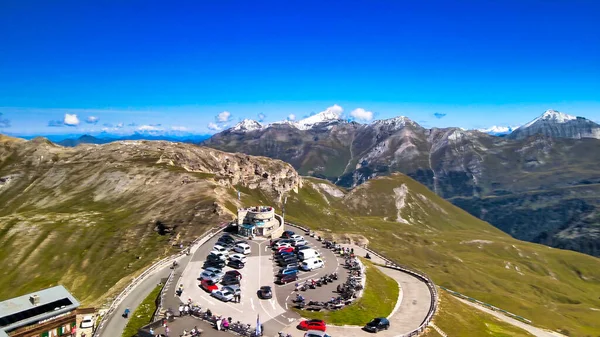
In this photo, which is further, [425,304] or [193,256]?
[193,256]

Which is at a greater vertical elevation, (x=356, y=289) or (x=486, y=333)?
(x=356, y=289)

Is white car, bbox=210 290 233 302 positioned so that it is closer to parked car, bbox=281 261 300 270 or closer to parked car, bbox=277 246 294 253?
parked car, bbox=281 261 300 270

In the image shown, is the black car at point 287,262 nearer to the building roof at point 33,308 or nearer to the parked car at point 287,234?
the parked car at point 287,234

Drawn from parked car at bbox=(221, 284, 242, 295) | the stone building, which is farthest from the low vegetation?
the stone building

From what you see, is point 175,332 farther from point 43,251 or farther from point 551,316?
point 551,316

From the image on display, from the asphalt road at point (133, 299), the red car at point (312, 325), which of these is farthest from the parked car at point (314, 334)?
the asphalt road at point (133, 299)

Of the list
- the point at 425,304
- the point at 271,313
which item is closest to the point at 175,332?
the point at 271,313
